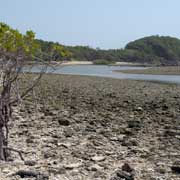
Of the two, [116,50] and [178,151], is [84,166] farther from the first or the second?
[116,50]

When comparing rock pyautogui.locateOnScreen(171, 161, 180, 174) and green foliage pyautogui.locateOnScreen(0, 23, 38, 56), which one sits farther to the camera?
rock pyautogui.locateOnScreen(171, 161, 180, 174)

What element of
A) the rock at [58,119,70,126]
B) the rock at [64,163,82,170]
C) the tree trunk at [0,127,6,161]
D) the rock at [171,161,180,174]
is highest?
the tree trunk at [0,127,6,161]

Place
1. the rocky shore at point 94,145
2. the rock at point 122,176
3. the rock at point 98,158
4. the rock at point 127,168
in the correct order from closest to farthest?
the rock at point 122,176 → the rocky shore at point 94,145 → the rock at point 127,168 → the rock at point 98,158

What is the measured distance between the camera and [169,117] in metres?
11.4

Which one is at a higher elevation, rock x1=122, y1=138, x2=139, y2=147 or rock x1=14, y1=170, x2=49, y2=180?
rock x1=14, y1=170, x2=49, y2=180

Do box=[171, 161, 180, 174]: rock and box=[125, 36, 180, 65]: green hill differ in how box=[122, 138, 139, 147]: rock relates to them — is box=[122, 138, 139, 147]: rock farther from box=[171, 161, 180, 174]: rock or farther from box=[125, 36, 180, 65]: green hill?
box=[125, 36, 180, 65]: green hill

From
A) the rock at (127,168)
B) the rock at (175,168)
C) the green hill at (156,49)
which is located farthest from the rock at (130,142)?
the green hill at (156,49)

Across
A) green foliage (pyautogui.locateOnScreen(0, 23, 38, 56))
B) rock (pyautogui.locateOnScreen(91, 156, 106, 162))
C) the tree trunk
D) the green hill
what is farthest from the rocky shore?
the green hill

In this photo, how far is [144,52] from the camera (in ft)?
487

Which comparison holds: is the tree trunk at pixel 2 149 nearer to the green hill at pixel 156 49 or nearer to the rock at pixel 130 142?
the rock at pixel 130 142

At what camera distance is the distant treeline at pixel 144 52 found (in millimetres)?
137000

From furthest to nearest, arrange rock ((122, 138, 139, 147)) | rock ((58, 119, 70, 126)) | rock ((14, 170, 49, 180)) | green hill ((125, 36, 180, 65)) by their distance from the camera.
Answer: green hill ((125, 36, 180, 65))
rock ((58, 119, 70, 126))
rock ((122, 138, 139, 147))
rock ((14, 170, 49, 180))

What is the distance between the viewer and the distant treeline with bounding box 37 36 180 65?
449ft

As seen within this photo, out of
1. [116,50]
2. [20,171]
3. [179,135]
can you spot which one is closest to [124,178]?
[20,171]
